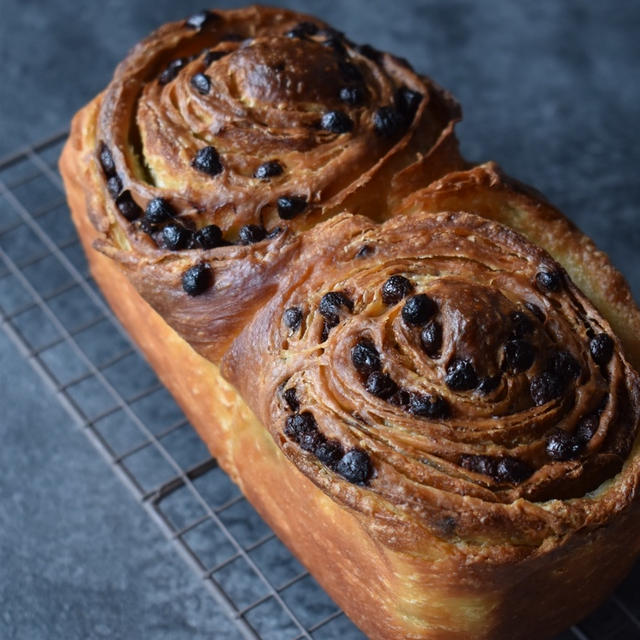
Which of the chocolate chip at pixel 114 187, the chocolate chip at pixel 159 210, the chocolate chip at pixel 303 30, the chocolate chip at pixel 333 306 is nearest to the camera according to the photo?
→ the chocolate chip at pixel 333 306

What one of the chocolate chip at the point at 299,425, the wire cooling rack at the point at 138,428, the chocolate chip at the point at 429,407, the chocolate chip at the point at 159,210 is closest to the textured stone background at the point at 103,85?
the wire cooling rack at the point at 138,428

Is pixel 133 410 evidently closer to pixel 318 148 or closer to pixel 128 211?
pixel 128 211

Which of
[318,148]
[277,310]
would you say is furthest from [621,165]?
[277,310]

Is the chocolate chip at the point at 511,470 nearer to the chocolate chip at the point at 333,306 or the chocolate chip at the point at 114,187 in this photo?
the chocolate chip at the point at 333,306

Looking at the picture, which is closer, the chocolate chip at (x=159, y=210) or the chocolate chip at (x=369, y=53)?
the chocolate chip at (x=159, y=210)

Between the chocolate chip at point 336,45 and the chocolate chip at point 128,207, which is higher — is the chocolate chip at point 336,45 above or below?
above

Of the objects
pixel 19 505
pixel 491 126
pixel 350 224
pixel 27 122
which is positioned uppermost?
pixel 350 224

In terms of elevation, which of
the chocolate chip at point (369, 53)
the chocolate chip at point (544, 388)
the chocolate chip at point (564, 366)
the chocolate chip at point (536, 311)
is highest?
the chocolate chip at point (369, 53)

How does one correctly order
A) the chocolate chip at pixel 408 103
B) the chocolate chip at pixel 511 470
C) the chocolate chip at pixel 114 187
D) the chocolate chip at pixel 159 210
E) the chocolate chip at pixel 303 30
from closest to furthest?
the chocolate chip at pixel 511 470 → the chocolate chip at pixel 159 210 → the chocolate chip at pixel 114 187 → the chocolate chip at pixel 408 103 → the chocolate chip at pixel 303 30
